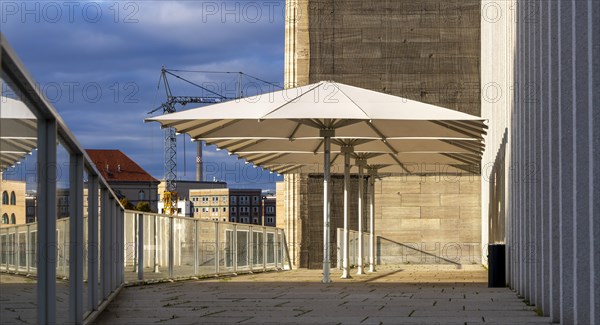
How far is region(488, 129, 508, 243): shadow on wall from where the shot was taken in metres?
18.6

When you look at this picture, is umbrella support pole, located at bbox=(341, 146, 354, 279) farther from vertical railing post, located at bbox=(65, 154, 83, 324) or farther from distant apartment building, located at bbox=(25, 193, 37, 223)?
distant apartment building, located at bbox=(25, 193, 37, 223)

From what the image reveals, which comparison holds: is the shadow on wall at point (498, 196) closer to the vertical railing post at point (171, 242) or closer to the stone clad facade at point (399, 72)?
the vertical railing post at point (171, 242)

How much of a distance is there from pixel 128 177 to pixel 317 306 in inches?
7307

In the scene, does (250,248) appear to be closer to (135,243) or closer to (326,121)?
(326,121)

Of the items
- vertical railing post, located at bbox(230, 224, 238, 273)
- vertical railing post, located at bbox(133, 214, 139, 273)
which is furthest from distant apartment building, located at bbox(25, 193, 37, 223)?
vertical railing post, located at bbox(230, 224, 238, 273)

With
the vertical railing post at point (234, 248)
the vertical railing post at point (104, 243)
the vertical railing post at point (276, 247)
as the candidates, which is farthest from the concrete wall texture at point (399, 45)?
the vertical railing post at point (104, 243)

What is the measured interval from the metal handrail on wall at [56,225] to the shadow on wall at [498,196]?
9328 millimetres

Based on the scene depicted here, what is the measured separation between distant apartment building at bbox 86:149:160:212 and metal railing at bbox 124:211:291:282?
16424 centimetres

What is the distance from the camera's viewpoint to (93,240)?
875 cm

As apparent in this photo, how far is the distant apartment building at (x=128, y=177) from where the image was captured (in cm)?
Result: 18912
